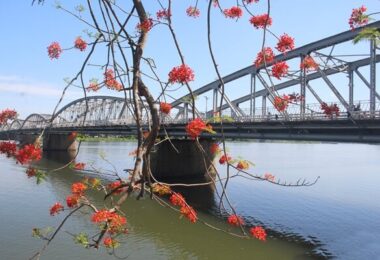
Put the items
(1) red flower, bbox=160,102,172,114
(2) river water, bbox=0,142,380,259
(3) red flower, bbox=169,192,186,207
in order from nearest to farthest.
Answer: (3) red flower, bbox=169,192,186,207 < (1) red flower, bbox=160,102,172,114 < (2) river water, bbox=0,142,380,259

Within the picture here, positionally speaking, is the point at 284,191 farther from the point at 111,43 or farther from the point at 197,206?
A: the point at 111,43

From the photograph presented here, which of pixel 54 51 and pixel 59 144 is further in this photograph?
pixel 59 144

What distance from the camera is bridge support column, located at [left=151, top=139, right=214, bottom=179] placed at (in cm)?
4428

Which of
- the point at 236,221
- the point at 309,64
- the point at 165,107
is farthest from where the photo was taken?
the point at 309,64

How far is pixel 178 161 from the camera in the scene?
45.5 m

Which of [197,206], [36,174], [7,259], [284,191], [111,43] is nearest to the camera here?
[111,43]

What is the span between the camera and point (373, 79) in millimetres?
30719

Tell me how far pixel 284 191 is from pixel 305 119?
1029 centimetres

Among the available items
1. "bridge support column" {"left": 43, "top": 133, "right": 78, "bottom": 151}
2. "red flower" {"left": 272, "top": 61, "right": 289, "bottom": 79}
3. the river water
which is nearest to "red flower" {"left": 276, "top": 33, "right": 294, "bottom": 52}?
"red flower" {"left": 272, "top": 61, "right": 289, "bottom": 79}

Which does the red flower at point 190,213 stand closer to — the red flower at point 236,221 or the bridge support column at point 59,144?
the red flower at point 236,221

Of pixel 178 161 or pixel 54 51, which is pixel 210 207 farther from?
pixel 54 51

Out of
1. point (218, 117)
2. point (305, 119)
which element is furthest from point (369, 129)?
point (218, 117)

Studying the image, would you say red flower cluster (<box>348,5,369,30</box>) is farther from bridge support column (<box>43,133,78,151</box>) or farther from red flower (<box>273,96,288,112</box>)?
bridge support column (<box>43,133,78,151</box>)

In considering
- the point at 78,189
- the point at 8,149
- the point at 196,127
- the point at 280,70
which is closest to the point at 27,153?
the point at 8,149
